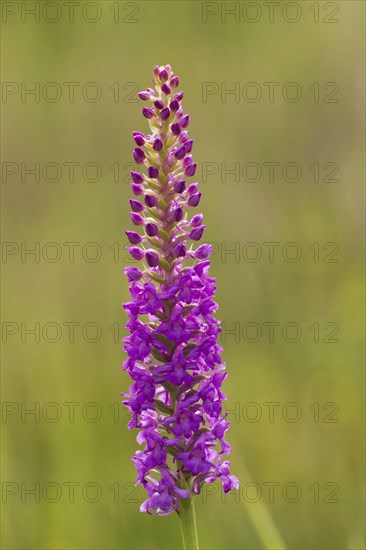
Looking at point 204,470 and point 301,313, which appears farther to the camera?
point 301,313

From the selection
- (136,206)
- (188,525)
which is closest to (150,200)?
(136,206)

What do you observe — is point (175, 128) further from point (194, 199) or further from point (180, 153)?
point (194, 199)

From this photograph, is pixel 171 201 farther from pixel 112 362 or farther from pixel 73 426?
pixel 112 362

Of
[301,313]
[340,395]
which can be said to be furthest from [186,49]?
[340,395]

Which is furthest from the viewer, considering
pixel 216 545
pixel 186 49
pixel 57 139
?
pixel 186 49

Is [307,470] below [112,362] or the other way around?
below

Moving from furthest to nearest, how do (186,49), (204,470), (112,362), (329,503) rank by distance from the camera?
(186,49) < (112,362) < (329,503) < (204,470)

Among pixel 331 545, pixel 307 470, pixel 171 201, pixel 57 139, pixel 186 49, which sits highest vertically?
pixel 186 49

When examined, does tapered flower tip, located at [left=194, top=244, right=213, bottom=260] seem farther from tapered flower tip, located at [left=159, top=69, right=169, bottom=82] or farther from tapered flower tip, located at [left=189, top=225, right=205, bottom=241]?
tapered flower tip, located at [left=159, top=69, right=169, bottom=82]
